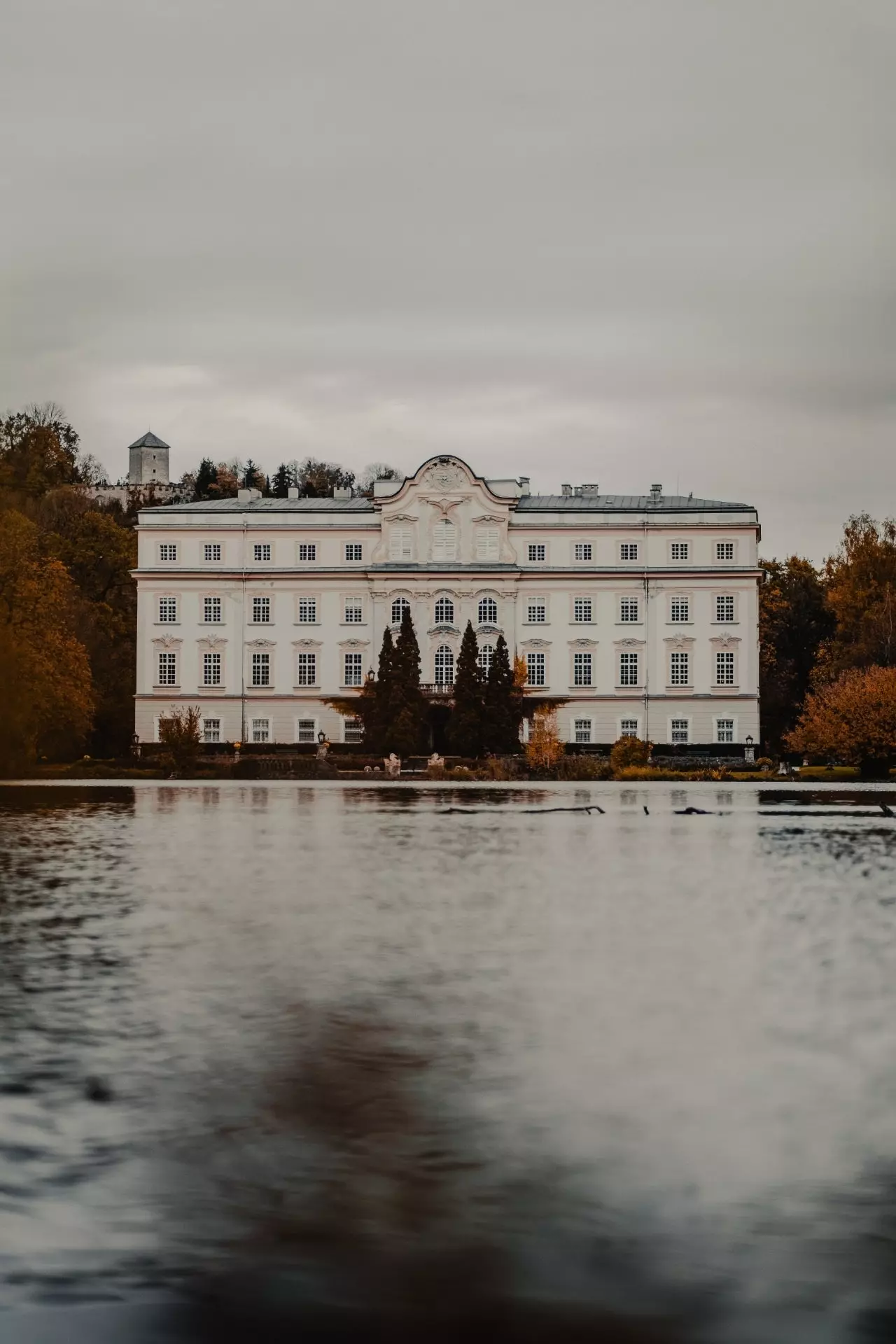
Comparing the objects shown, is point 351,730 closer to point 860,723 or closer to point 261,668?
point 261,668

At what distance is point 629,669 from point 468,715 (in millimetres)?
13082

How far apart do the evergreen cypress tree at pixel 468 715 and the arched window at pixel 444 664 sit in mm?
8486

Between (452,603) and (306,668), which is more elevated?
(452,603)

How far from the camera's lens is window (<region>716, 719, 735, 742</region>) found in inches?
3034

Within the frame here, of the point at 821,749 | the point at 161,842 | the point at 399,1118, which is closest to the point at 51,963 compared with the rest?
the point at 399,1118

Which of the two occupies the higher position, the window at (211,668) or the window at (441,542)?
the window at (441,542)

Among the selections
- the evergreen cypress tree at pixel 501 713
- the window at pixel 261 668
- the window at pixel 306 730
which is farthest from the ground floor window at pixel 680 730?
the window at pixel 261 668

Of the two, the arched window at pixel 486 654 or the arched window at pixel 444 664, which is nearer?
the arched window at pixel 486 654

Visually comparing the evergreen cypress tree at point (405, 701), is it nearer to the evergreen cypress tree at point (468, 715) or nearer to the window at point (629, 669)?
the evergreen cypress tree at point (468, 715)

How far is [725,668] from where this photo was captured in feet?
254

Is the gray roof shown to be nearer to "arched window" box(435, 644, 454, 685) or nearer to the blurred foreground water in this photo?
"arched window" box(435, 644, 454, 685)

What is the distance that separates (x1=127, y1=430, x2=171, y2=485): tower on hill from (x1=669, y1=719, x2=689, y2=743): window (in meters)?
89.7

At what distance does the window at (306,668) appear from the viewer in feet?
258

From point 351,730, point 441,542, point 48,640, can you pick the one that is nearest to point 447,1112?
point 48,640
